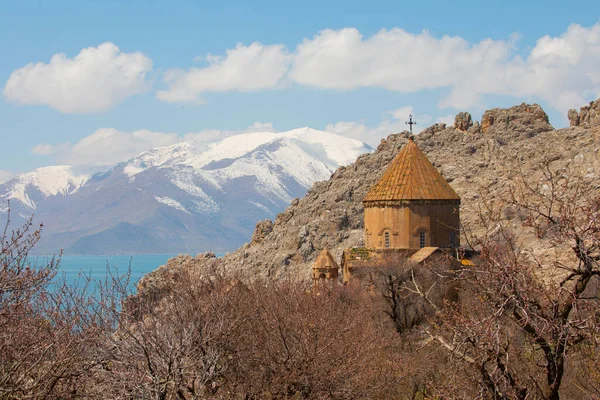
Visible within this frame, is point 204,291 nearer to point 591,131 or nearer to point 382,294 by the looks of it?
point 382,294

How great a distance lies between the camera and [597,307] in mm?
9727

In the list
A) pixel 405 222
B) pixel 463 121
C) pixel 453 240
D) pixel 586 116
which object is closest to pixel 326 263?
pixel 405 222

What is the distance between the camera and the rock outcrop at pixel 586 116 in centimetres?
7323

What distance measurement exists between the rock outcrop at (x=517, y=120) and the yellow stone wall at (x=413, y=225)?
4311 cm

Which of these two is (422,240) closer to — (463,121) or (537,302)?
(537,302)

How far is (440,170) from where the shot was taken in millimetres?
72188

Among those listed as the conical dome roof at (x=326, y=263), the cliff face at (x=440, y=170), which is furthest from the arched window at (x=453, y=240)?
the cliff face at (x=440, y=170)

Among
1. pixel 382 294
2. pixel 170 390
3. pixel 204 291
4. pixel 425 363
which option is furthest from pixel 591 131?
pixel 170 390

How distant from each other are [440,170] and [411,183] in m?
34.1

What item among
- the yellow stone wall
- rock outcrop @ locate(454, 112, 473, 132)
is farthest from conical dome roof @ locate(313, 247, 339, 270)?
rock outcrop @ locate(454, 112, 473, 132)

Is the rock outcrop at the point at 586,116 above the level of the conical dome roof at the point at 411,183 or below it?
above

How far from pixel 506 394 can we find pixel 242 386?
7.99 metres

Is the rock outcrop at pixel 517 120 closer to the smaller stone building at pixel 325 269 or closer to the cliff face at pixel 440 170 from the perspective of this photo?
the cliff face at pixel 440 170

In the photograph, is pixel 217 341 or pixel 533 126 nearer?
pixel 217 341
